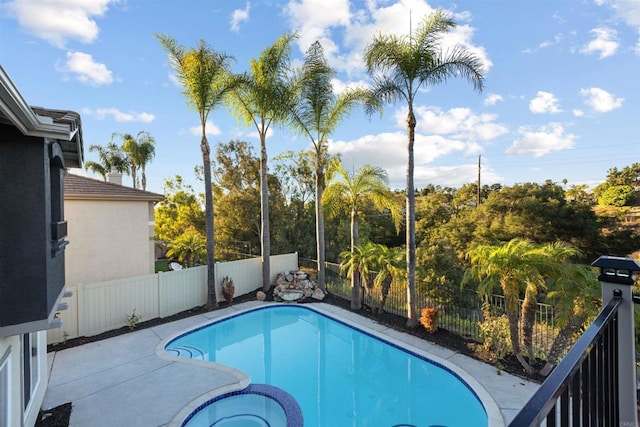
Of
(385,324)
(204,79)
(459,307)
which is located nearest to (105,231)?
(204,79)

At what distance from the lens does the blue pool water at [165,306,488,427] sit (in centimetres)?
567

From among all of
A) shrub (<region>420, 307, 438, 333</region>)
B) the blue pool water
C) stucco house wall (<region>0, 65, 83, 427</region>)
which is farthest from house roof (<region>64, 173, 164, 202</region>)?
shrub (<region>420, 307, 438, 333</region>)

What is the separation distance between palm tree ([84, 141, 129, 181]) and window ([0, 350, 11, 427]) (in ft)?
96.1

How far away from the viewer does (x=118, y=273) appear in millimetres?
11172

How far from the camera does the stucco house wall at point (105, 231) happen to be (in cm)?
1029

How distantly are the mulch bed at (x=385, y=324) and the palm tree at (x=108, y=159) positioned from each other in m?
23.7

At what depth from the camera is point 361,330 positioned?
30.1ft

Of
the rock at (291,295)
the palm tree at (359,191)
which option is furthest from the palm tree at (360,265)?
the rock at (291,295)

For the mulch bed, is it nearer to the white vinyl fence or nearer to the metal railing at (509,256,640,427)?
the white vinyl fence

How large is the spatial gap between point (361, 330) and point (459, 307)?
9.78 ft

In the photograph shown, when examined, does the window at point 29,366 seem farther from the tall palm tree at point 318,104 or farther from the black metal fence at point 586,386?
the tall palm tree at point 318,104

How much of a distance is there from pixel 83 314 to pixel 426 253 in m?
12.4

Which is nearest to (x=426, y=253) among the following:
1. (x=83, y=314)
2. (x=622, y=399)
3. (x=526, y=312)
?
(x=526, y=312)

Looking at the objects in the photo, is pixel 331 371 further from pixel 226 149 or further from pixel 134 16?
pixel 226 149
